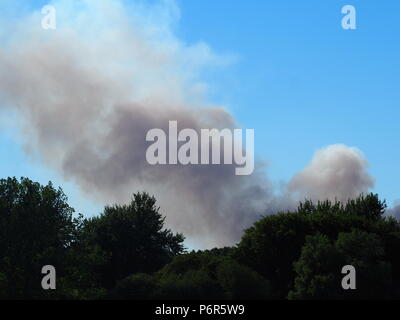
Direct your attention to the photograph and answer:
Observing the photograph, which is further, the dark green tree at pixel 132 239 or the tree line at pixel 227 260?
the dark green tree at pixel 132 239

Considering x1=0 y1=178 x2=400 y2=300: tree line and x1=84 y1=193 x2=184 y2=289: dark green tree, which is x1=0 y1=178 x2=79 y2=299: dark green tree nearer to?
x1=0 y1=178 x2=400 y2=300: tree line

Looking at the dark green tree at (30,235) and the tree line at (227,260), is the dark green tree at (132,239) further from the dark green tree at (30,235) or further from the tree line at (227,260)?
the dark green tree at (30,235)

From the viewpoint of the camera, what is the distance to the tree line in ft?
255

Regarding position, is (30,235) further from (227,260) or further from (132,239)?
(132,239)

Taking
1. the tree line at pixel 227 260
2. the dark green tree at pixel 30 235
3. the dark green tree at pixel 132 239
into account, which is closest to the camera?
the tree line at pixel 227 260

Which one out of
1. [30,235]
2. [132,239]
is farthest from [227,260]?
[132,239]

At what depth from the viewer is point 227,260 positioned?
84125 millimetres

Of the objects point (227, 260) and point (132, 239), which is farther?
point (132, 239)

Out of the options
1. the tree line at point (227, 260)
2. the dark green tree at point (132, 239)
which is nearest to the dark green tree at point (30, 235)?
the tree line at point (227, 260)

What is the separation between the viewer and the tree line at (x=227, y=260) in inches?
3066

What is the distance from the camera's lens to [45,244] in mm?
86688

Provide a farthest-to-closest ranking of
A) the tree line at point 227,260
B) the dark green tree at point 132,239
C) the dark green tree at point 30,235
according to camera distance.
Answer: the dark green tree at point 132,239
the dark green tree at point 30,235
the tree line at point 227,260
